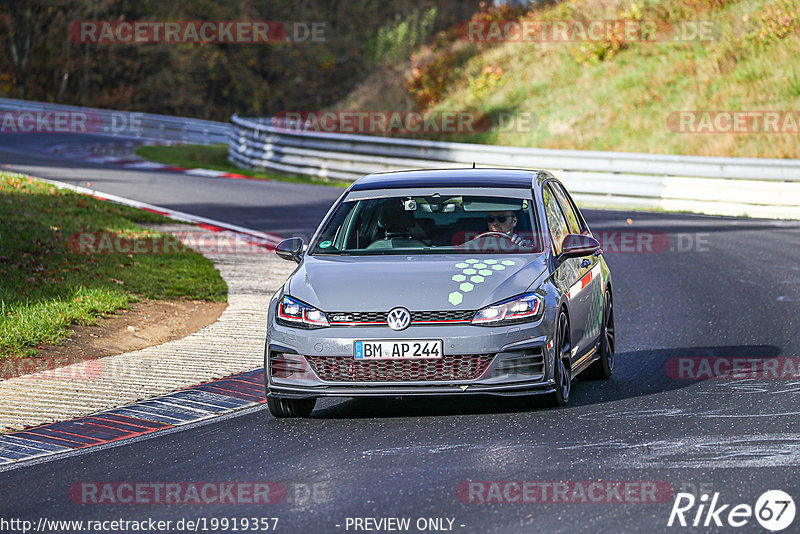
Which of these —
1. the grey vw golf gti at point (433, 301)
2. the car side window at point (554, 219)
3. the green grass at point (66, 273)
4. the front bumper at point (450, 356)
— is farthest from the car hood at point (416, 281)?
the green grass at point (66, 273)

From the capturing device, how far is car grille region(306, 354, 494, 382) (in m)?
8.02

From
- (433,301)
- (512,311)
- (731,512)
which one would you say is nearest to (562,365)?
(512,311)

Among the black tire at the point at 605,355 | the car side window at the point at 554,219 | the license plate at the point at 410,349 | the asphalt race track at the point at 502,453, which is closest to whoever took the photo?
the asphalt race track at the point at 502,453

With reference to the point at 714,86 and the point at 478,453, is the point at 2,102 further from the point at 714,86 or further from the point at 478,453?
the point at 478,453

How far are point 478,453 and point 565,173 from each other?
19.2 meters

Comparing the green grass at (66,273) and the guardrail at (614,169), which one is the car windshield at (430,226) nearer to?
the green grass at (66,273)

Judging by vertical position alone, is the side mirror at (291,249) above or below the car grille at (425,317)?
above

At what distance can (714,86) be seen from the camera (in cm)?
3161

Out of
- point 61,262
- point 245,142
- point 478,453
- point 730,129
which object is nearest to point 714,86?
point 730,129

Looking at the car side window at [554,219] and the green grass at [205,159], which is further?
the green grass at [205,159]

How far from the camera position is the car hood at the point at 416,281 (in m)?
8.12

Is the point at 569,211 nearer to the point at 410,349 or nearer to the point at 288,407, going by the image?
the point at 410,349

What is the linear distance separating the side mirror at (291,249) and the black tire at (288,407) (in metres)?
1.15

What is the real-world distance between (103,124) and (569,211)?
35.7 meters
